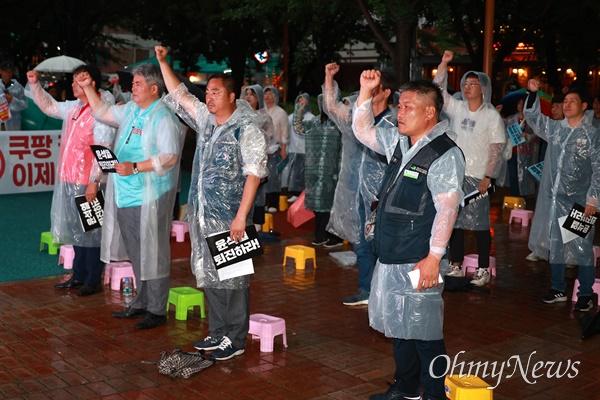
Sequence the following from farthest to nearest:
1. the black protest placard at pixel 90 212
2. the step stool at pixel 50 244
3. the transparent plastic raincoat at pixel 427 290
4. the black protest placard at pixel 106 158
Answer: the step stool at pixel 50 244 → the black protest placard at pixel 90 212 → the black protest placard at pixel 106 158 → the transparent plastic raincoat at pixel 427 290

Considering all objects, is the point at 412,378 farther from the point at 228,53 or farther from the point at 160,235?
the point at 228,53

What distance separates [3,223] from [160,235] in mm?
5265

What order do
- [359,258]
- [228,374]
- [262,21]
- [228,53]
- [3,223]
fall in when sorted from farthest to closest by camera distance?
Result: [228,53]
[262,21]
[3,223]
[359,258]
[228,374]

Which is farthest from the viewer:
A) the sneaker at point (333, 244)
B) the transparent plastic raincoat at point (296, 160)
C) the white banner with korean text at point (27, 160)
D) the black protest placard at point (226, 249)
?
the white banner with korean text at point (27, 160)

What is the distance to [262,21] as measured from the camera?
1998 cm

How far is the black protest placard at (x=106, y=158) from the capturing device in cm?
600

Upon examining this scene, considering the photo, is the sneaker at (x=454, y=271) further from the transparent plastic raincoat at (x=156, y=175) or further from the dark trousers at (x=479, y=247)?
the transparent plastic raincoat at (x=156, y=175)

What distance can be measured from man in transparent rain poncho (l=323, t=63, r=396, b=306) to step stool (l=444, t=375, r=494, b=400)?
6.78ft

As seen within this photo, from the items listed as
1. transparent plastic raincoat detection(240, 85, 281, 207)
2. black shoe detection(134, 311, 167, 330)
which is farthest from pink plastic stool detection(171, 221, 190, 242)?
black shoe detection(134, 311, 167, 330)

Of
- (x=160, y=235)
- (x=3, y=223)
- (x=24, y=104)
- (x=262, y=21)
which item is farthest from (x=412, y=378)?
(x=262, y=21)

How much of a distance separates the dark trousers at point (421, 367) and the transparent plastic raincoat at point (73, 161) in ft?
11.2

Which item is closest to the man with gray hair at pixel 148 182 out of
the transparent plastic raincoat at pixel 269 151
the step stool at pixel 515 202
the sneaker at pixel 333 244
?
the transparent plastic raincoat at pixel 269 151

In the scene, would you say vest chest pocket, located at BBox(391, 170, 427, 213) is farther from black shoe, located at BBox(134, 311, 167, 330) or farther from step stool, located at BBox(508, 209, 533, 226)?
step stool, located at BBox(508, 209, 533, 226)

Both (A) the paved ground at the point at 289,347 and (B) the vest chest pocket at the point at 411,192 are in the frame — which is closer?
(B) the vest chest pocket at the point at 411,192
